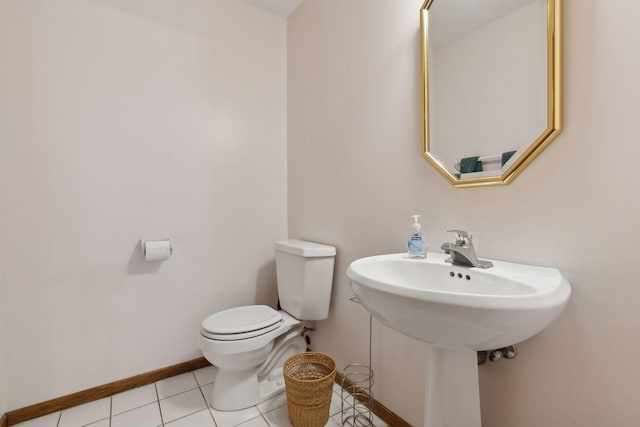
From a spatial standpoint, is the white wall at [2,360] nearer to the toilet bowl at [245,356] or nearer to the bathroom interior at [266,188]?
the bathroom interior at [266,188]

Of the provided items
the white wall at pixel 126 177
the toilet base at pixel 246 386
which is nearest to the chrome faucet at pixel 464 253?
the toilet base at pixel 246 386

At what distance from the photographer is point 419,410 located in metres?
1.21

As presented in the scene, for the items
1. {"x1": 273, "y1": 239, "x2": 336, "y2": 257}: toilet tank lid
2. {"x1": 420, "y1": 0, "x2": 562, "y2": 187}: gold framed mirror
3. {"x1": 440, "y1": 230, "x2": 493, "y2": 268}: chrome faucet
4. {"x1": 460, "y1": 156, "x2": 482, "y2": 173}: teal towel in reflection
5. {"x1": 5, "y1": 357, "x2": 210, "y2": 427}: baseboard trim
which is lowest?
{"x1": 5, "y1": 357, "x2": 210, "y2": 427}: baseboard trim

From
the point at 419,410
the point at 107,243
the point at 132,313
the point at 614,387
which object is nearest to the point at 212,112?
the point at 107,243

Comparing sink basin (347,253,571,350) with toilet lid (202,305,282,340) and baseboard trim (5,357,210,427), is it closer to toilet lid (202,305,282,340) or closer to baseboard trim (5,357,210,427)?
toilet lid (202,305,282,340)

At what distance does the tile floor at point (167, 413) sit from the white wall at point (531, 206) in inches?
16.7

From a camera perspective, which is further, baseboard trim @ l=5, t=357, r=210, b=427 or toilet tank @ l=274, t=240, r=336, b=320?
toilet tank @ l=274, t=240, r=336, b=320

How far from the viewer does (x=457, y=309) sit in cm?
61

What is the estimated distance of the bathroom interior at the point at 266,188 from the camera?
77 cm

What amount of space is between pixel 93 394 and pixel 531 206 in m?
2.16

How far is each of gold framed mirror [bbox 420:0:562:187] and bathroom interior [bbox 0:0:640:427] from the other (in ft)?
0.10

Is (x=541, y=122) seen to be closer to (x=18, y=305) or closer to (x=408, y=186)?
(x=408, y=186)

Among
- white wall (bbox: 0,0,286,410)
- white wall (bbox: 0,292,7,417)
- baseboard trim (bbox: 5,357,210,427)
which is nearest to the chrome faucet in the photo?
white wall (bbox: 0,0,286,410)

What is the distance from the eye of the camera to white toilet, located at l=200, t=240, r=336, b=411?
53.8 inches
